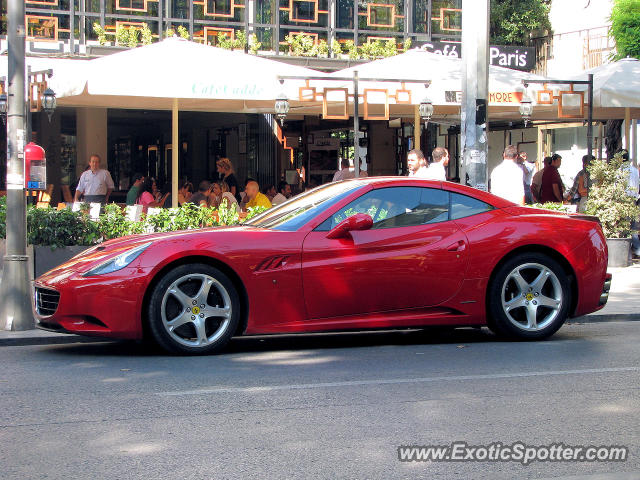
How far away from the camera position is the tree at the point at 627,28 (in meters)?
30.5

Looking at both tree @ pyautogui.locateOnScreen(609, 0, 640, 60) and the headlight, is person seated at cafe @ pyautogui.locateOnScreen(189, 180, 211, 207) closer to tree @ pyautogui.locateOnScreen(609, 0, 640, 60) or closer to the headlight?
the headlight

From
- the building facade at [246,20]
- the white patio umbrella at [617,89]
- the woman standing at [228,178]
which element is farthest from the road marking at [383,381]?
the building facade at [246,20]

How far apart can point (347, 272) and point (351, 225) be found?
380 millimetres

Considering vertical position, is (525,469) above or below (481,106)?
below

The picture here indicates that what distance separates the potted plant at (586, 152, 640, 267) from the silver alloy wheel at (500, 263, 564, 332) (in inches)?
262

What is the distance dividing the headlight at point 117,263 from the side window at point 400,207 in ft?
5.11

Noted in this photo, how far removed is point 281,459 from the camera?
4750 mm

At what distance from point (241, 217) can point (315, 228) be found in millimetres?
5042

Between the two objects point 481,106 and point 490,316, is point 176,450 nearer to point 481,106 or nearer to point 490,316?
point 490,316

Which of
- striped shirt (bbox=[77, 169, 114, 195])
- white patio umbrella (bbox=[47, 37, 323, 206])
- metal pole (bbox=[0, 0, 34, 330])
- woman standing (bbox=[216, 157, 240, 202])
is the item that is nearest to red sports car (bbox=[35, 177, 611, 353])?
metal pole (bbox=[0, 0, 34, 330])

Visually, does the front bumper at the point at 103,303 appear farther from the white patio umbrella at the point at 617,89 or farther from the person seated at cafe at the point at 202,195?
the white patio umbrella at the point at 617,89

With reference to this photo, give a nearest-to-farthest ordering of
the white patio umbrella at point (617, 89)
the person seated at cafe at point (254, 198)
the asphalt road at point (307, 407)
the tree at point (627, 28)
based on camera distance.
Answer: the asphalt road at point (307, 407) → the person seated at cafe at point (254, 198) → the white patio umbrella at point (617, 89) → the tree at point (627, 28)

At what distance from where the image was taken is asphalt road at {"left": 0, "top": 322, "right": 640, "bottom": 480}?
4.66m

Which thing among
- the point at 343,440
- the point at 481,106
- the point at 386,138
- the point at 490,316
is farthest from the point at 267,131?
the point at 343,440
